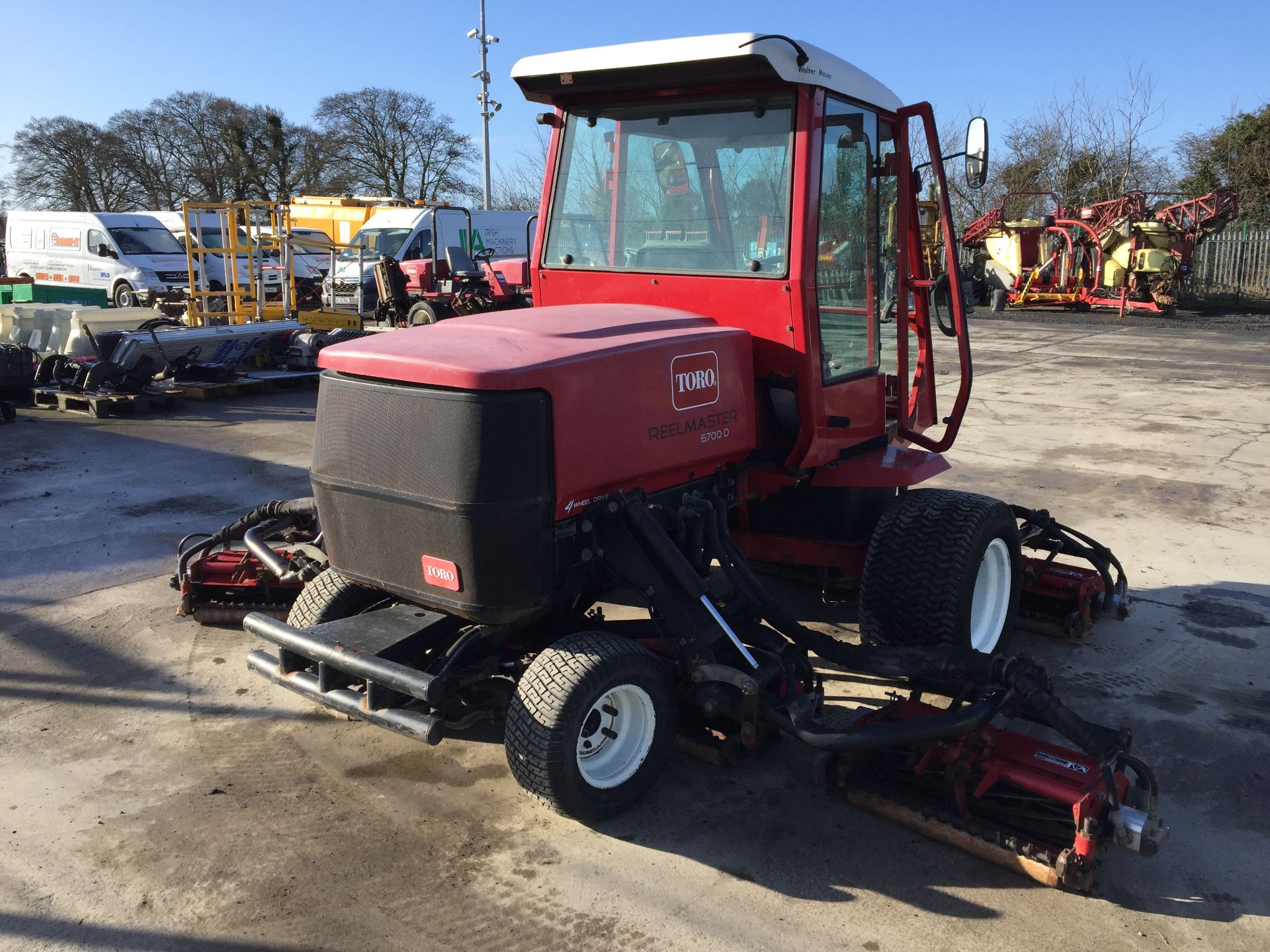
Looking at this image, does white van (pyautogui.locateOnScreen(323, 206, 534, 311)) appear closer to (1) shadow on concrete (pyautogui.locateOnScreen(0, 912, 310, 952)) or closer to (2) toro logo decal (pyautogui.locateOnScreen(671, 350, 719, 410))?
(2) toro logo decal (pyautogui.locateOnScreen(671, 350, 719, 410))

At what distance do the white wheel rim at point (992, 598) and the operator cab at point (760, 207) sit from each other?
814 mm

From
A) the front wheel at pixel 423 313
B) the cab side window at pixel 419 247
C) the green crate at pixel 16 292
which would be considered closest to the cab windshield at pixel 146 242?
the green crate at pixel 16 292

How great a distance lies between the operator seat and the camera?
59.1 ft

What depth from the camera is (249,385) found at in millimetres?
12531

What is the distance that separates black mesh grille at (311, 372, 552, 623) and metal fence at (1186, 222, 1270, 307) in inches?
997

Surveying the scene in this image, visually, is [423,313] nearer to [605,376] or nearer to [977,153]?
[977,153]

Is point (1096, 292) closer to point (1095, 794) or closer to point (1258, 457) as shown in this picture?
point (1258, 457)

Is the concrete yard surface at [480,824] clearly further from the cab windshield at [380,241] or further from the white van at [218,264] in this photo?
the white van at [218,264]

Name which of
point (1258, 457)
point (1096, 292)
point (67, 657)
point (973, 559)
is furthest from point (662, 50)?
point (1096, 292)

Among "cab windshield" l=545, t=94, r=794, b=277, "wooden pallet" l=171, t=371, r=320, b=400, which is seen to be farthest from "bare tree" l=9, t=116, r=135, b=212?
"cab windshield" l=545, t=94, r=794, b=277

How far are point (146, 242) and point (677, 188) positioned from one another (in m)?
20.6

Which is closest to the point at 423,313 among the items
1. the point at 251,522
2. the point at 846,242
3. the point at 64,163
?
the point at 251,522

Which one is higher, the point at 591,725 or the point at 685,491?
the point at 685,491

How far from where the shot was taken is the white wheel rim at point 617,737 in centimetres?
352
